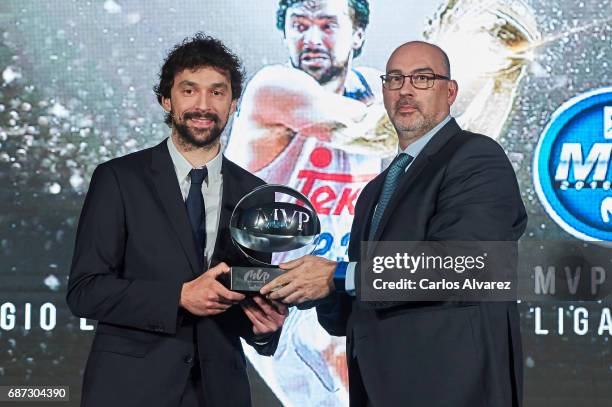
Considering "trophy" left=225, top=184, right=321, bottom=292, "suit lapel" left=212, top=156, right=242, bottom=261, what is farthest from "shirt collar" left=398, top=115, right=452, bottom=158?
"suit lapel" left=212, top=156, right=242, bottom=261

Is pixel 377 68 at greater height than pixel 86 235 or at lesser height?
greater

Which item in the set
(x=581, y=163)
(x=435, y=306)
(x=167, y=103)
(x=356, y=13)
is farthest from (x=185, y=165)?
(x=581, y=163)

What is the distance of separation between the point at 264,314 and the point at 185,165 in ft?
1.53

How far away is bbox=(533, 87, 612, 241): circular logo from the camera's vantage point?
314 cm

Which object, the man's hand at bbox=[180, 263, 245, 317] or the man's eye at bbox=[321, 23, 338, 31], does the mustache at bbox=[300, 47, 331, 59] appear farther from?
the man's hand at bbox=[180, 263, 245, 317]

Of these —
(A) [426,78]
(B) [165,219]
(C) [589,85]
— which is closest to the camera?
(B) [165,219]

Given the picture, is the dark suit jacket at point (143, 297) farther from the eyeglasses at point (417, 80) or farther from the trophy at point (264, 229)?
the eyeglasses at point (417, 80)

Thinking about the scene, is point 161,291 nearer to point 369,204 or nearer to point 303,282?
point 303,282

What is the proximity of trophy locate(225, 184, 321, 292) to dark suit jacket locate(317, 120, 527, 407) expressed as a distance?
0.18 meters

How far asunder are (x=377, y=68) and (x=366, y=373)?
1.31 metres

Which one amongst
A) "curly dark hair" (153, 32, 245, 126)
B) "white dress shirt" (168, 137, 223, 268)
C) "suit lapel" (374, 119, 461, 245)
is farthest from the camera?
"curly dark hair" (153, 32, 245, 126)

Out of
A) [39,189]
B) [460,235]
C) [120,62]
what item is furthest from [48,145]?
[460,235]

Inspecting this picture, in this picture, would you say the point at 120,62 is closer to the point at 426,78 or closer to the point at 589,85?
the point at 426,78

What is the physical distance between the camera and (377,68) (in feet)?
10.3
